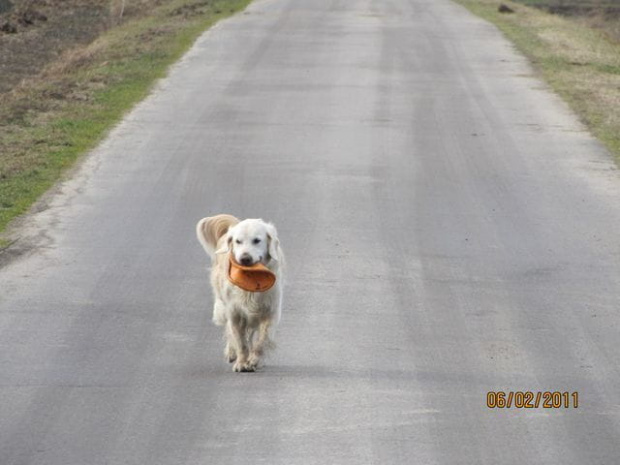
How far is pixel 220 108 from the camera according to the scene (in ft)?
71.0

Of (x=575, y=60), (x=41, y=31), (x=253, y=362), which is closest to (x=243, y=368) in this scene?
(x=253, y=362)

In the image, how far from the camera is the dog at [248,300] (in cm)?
919

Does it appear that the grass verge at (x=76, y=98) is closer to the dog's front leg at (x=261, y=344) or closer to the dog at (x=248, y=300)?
the dog at (x=248, y=300)

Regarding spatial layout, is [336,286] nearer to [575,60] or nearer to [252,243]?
[252,243]

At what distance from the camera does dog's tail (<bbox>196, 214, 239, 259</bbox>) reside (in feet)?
33.4

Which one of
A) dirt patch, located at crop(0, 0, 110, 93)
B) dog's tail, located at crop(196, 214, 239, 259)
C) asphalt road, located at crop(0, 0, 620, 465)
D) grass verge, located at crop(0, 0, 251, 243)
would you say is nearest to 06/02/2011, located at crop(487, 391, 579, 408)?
asphalt road, located at crop(0, 0, 620, 465)

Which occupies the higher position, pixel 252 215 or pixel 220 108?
pixel 252 215

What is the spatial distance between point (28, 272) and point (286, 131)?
8.11 metres

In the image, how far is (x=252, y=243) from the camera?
9.19 meters

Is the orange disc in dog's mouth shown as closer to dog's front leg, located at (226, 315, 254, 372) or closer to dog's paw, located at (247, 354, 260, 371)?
dog's front leg, located at (226, 315, 254, 372)

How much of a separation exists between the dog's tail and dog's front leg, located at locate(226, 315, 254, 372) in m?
0.88

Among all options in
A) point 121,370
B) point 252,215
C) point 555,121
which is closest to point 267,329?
point 121,370

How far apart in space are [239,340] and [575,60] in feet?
62.5

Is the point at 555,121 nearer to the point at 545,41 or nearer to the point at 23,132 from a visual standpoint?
the point at 23,132
